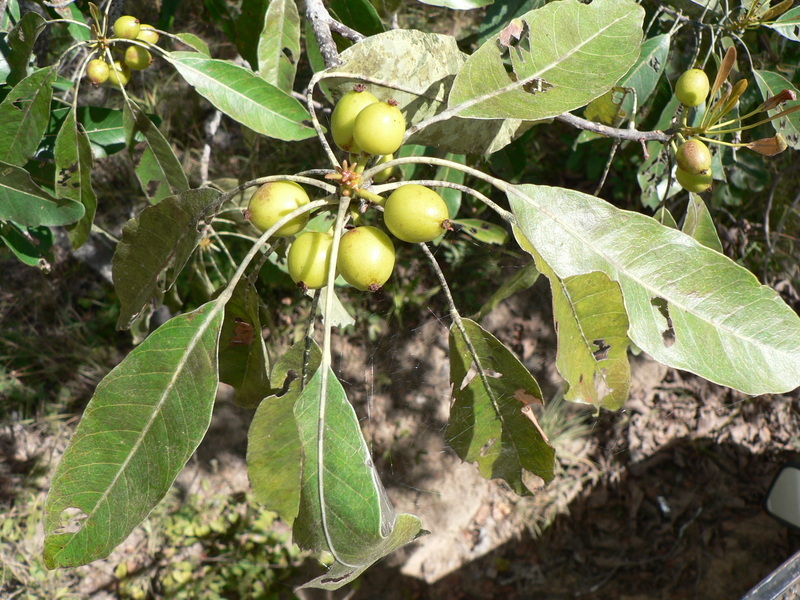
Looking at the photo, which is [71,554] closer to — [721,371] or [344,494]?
[344,494]

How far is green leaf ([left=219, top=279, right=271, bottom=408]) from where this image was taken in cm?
110

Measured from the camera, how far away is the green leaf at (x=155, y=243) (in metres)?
0.92

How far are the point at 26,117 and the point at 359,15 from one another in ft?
2.71

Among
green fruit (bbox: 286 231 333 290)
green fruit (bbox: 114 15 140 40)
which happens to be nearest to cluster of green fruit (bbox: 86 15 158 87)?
green fruit (bbox: 114 15 140 40)

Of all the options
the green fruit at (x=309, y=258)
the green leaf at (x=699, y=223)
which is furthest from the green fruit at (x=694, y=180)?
the green fruit at (x=309, y=258)

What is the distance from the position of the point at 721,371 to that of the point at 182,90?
321 cm

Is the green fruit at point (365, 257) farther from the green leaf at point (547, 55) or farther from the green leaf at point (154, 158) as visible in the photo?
the green leaf at point (154, 158)

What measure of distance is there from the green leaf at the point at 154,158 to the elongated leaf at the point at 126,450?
678mm

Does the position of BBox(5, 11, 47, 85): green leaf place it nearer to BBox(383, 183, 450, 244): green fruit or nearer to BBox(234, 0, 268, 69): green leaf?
BBox(234, 0, 268, 69): green leaf

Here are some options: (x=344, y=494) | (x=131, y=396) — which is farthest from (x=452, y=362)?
(x=131, y=396)

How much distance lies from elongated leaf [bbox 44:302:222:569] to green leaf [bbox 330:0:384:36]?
101 cm

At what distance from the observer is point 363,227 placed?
0.85 m

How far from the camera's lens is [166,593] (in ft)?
9.32

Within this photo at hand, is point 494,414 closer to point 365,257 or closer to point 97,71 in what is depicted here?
point 365,257
